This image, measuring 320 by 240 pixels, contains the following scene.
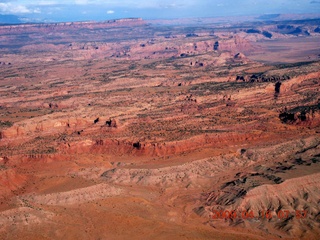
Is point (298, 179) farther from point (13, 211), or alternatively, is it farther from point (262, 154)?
point (13, 211)

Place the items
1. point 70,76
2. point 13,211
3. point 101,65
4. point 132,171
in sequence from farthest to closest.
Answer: point 101,65
point 70,76
point 132,171
point 13,211

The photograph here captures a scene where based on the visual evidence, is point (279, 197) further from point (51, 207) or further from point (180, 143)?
point (51, 207)

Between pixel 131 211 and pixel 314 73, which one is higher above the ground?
pixel 314 73

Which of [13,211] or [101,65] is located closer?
[13,211]

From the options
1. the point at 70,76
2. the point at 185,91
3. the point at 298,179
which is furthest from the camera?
the point at 70,76

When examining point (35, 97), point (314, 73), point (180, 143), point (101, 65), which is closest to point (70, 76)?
point (101, 65)

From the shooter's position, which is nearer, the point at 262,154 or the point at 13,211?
the point at 13,211

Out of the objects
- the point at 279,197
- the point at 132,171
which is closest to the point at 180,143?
the point at 132,171

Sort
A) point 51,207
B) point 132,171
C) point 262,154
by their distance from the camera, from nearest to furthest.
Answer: point 51,207 < point 132,171 < point 262,154

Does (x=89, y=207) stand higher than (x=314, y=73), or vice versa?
(x=314, y=73)
